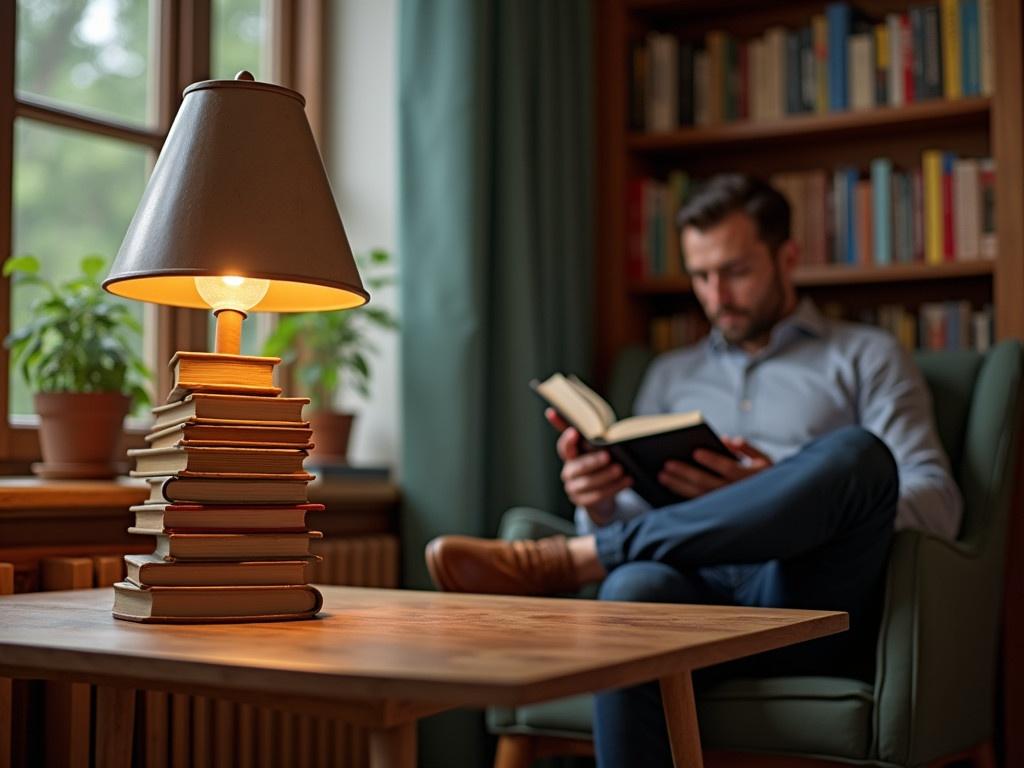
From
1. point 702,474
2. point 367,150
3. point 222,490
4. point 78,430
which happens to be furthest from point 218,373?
point 367,150

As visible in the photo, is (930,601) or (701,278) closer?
(930,601)

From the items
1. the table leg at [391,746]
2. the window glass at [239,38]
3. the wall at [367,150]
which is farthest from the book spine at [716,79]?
the table leg at [391,746]

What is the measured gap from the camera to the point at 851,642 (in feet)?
6.49

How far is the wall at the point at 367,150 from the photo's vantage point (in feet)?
8.92

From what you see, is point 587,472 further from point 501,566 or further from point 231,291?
point 231,291

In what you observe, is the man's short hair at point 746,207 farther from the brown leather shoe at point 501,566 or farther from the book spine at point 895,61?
the brown leather shoe at point 501,566

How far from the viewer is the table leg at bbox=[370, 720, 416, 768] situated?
3.26 ft

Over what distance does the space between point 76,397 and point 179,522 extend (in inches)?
28.4

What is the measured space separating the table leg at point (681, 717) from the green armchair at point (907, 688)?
1.40 ft

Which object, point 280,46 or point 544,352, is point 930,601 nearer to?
point 544,352

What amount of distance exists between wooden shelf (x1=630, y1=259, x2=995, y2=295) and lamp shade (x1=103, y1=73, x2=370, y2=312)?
5.48 feet

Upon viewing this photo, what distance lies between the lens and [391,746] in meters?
0.99

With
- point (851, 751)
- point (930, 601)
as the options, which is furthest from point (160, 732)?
point (930, 601)

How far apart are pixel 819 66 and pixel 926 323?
62 centimetres
